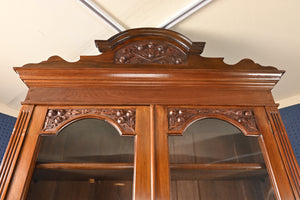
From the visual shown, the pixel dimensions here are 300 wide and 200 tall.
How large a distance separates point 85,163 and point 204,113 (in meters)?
0.49

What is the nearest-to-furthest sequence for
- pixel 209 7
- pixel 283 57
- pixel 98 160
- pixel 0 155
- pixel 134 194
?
pixel 134 194
pixel 98 160
pixel 209 7
pixel 283 57
pixel 0 155

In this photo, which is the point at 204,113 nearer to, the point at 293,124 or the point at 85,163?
the point at 85,163

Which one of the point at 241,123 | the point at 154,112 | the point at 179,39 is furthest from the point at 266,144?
the point at 179,39

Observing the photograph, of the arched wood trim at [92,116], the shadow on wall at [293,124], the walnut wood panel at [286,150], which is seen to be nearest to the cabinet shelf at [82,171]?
the arched wood trim at [92,116]

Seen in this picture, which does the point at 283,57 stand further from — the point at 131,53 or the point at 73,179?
the point at 73,179

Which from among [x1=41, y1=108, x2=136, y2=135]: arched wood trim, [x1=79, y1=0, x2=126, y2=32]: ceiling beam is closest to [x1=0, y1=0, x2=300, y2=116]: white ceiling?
[x1=79, y1=0, x2=126, y2=32]: ceiling beam

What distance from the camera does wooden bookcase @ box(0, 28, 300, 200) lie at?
68cm

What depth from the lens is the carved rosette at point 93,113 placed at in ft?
2.44

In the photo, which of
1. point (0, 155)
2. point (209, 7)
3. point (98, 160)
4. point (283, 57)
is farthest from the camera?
point (0, 155)

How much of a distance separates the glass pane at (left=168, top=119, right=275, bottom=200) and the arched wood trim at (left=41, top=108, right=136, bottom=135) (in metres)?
0.17

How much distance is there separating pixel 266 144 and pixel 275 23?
1.97 feet

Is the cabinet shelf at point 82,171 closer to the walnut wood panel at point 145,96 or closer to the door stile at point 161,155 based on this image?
the door stile at point 161,155

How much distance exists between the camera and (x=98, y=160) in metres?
0.74

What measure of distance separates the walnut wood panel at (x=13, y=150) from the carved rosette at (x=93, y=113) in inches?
2.9
